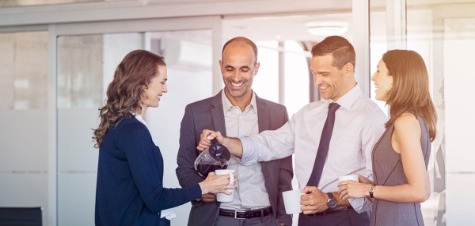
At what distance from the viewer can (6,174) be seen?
6.70 metres

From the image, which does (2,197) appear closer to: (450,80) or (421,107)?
(450,80)

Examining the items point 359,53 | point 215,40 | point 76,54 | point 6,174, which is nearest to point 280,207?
point 359,53

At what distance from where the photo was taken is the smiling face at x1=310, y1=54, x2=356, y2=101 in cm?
352

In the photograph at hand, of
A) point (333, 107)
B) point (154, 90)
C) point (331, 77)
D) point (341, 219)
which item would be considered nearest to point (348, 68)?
point (331, 77)

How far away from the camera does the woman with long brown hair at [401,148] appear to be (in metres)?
2.99

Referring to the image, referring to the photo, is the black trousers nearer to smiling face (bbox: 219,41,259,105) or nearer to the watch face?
the watch face

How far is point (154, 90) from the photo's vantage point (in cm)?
335

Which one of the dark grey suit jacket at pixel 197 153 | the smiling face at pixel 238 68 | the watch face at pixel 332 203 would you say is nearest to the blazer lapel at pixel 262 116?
the dark grey suit jacket at pixel 197 153

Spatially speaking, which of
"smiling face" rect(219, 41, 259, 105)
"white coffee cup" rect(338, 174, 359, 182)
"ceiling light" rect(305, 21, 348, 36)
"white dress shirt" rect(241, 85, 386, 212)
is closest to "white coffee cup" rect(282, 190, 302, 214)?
"white dress shirt" rect(241, 85, 386, 212)

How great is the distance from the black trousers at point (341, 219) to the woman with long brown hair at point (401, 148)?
0.26 metres

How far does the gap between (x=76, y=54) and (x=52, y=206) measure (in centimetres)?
125

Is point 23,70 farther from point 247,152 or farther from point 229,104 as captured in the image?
point 247,152

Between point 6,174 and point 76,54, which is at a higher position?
point 76,54

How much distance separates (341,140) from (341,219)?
1.14 ft
